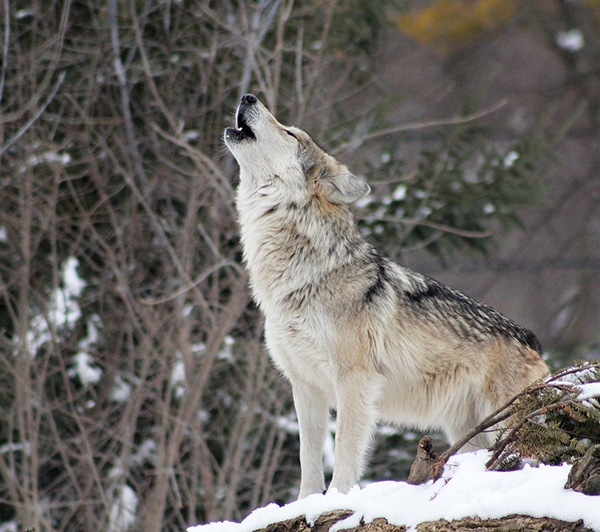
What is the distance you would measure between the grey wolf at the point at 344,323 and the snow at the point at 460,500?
1.12 meters

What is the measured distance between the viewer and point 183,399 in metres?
8.80

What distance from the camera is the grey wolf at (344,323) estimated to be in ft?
17.0

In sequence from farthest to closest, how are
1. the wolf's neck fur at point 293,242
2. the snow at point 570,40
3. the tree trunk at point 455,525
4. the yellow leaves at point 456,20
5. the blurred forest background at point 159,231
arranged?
the snow at point 570,40 < the yellow leaves at point 456,20 < the blurred forest background at point 159,231 < the wolf's neck fur at point 293,242 < the tree trunk at point 455,525

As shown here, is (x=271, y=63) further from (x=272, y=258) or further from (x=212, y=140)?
(x=272, y=258)

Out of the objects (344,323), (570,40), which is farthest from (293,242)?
(570,40)

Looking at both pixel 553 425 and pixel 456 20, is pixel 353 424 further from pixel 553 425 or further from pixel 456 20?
pixel 456 20

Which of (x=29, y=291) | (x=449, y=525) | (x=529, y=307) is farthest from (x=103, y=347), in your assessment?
(x=529, y=307)

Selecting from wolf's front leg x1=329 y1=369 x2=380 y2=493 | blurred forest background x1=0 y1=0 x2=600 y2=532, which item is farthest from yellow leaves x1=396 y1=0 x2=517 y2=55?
wolf's front leg x1=329 y1=369 x2=380 y2=493

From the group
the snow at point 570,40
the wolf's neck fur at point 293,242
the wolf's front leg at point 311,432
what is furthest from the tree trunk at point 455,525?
the snow at point 570,40

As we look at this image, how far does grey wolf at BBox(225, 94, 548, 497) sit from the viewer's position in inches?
204

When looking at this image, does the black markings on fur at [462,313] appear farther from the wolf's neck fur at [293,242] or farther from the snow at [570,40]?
the snow at [570,40]

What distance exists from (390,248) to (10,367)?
4363 millimetres

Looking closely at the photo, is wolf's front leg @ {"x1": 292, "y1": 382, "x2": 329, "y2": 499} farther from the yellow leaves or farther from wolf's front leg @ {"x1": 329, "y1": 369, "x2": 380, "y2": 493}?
the yellow leaves

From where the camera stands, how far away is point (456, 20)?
827 inches
